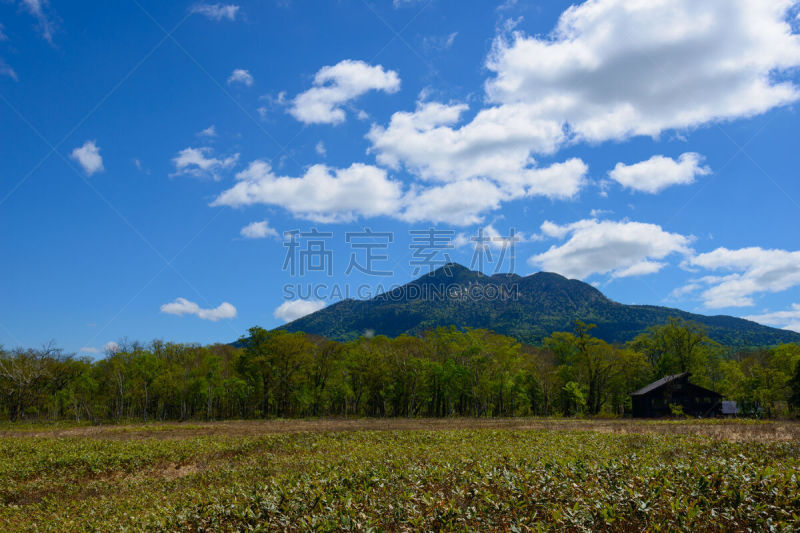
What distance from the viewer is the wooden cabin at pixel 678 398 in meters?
58.5

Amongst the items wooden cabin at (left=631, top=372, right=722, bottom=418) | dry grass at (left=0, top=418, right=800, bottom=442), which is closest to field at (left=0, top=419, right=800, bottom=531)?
dry grass at (left=0, top=418, right=800, bottom=442)

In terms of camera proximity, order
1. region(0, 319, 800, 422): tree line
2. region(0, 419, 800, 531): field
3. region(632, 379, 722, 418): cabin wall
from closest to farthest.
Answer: region(0, 419, 800, 531): field
region(632, 379, 722, 418): cabin wall
region(0, 319, 800, 422): tree line

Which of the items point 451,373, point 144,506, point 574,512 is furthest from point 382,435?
point 451,373

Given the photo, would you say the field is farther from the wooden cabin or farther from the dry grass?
the wooden cabin

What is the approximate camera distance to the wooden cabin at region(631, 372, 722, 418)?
192 ft

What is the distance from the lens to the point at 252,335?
72062 mm

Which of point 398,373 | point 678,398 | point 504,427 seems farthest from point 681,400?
point 398,373

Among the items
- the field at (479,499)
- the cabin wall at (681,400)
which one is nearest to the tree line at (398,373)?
the cabin wall at (681,400)

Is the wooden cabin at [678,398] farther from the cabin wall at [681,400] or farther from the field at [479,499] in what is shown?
the field at [479,499]

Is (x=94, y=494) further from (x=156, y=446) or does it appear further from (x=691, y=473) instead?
(x=691, y=473)

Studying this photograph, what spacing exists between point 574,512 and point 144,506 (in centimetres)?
1211

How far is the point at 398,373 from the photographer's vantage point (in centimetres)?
7356

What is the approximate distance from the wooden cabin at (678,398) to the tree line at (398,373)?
340 centimetres

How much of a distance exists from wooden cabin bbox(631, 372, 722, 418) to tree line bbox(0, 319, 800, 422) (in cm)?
340
